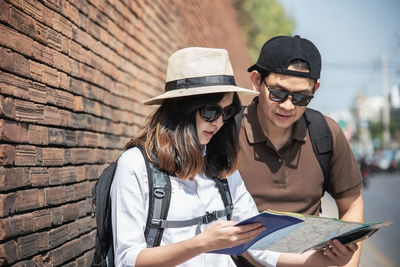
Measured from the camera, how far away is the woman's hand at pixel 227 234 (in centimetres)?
208

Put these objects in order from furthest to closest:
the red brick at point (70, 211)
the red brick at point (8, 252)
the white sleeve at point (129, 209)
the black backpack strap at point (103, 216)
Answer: the red brick at point (70, 211) < the red brick at point (8, 252) < the black backpack strap at point (103, 216) < the white sleeve at point (129, 209)

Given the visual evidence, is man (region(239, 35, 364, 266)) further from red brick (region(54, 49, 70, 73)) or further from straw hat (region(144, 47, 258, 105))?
red brick (region(54, 49, 70, 73))

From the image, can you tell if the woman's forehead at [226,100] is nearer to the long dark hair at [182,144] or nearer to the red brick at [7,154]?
the long dark hair at [182,144]

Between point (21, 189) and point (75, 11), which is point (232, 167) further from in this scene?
point (75, 11)

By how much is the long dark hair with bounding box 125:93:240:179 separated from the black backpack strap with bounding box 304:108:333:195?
837 mm

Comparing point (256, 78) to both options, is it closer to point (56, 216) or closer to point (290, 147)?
point (290, 147)

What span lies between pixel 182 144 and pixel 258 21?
78.8 ft

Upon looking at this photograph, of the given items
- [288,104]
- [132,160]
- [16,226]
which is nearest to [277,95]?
[288,104]

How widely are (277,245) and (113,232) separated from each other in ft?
2.40

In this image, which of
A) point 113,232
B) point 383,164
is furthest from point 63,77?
point 383,164

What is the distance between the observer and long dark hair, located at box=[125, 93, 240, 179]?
240 cm

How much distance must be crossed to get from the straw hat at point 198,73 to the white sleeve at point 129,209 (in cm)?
41

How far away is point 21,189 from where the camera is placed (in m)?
3.04

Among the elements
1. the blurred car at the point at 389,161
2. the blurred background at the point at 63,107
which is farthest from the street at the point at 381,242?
the blurred car at the point at 389,161
